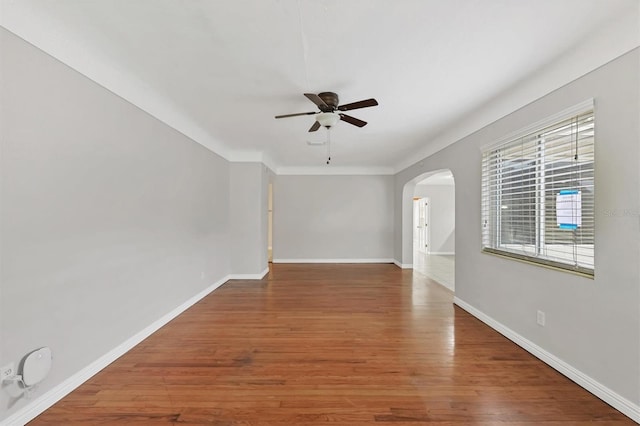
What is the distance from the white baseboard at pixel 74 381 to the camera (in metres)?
1.64

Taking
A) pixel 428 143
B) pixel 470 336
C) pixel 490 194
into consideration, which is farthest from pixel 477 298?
pixel 428 143

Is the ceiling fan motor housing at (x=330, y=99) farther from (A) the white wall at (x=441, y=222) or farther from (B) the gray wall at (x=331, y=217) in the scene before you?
(A) the white wall at (x=441, y=222)

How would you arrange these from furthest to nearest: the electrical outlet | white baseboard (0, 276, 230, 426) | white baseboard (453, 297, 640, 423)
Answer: white baseboard (453, 297, 640, 423), white baseboard (0, 276, 230, 426), the electrical outlet

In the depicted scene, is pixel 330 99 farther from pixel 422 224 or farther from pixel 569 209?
pixel 422 224

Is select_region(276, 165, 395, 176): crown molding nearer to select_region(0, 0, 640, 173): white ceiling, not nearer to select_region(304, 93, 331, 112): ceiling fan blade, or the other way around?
select_region(0, 0, 640, 173): white ceiling

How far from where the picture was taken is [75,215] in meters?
1.99

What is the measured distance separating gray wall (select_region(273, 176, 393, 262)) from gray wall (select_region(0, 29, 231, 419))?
406 centimetres

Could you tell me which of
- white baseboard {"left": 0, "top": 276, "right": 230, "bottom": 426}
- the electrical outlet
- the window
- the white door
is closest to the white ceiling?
the window

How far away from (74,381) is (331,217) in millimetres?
5851

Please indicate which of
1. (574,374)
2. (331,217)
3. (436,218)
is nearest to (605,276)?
(574,374)

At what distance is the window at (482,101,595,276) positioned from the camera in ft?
6.82

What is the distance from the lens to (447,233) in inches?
363

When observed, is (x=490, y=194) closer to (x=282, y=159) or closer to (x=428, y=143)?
(x=428, y=143)

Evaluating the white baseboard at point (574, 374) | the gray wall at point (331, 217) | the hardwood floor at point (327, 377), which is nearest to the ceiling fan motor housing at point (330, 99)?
the hardwood floor at point (327, 377)
